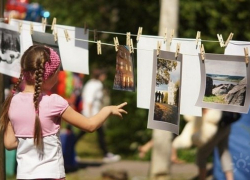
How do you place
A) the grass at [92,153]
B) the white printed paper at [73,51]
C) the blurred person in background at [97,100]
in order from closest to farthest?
the white printed paper at [73,51] < the grass at [92,153] < the blurred person in background at [97,100]

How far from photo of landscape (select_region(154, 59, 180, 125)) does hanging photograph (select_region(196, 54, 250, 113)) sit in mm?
190

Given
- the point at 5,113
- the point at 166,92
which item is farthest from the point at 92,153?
the point at 5,113

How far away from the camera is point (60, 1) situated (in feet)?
48.2

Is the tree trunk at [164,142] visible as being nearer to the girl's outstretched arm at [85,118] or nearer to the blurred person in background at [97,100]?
the blurred person in background at [97,100]

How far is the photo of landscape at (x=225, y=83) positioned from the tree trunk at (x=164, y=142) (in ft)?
13.9

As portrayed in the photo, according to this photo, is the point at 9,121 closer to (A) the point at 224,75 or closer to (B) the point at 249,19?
(A) the point at 224,75

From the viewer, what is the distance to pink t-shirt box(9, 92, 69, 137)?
5004 millimetres

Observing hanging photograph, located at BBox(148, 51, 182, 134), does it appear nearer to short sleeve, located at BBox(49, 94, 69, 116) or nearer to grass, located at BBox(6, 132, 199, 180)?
short sleeve, located at BBox(49, 94, 69, 116)

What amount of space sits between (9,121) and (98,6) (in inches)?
369

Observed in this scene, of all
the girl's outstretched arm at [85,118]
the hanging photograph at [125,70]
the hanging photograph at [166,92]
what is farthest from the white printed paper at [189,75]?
the girl's outstretched arm at [85,118]

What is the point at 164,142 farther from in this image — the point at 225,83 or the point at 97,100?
the point at 97,100

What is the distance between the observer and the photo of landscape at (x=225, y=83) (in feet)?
16.9

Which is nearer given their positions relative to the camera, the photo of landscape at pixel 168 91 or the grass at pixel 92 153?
the photo of landscape at pixel 168 91

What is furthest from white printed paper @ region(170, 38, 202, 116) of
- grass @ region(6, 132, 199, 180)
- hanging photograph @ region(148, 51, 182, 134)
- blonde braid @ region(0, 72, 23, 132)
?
grass @ region(6, 132, 199, 180)
